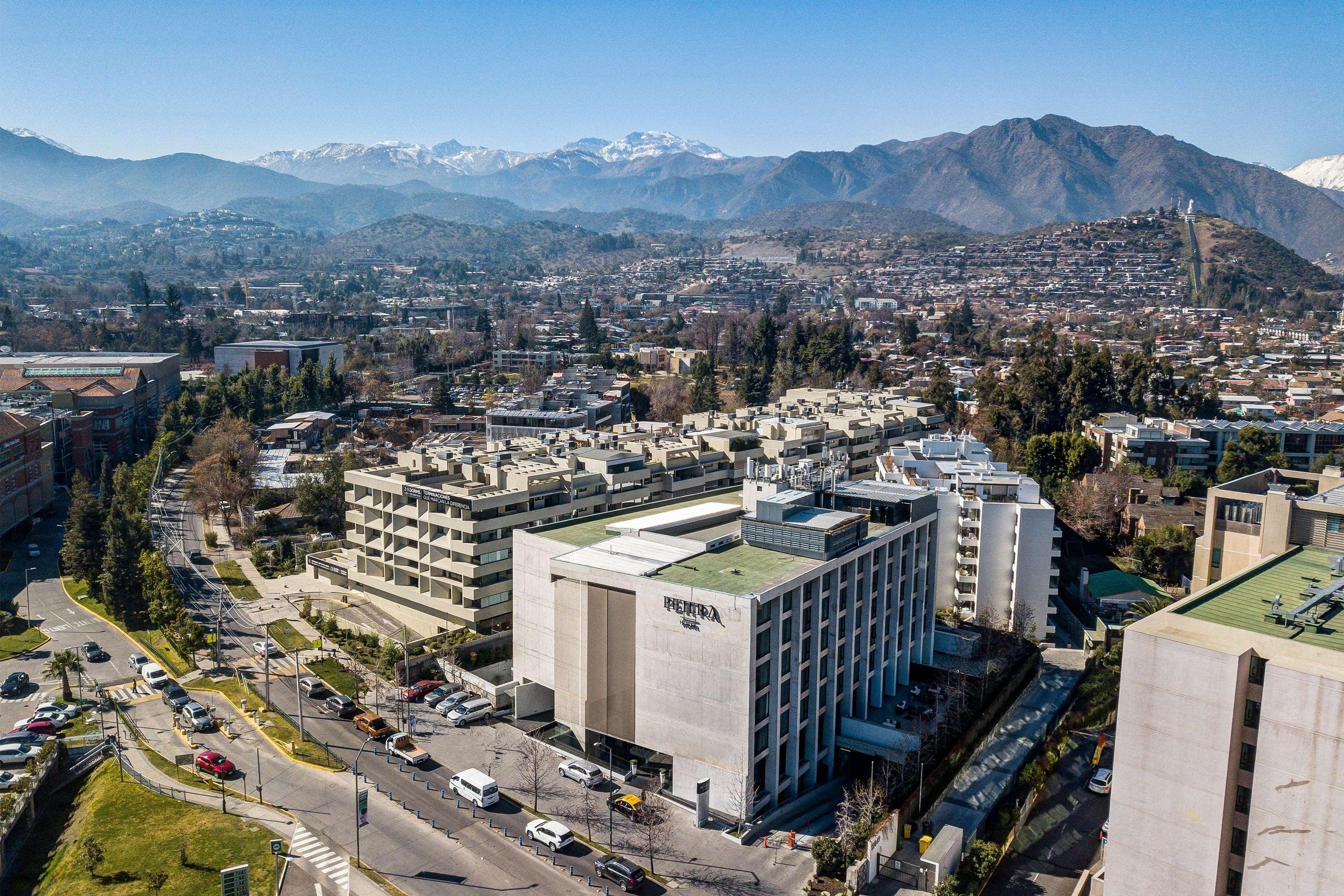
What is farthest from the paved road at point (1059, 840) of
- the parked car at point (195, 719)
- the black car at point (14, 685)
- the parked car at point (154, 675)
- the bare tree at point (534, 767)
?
the black car at point (14, 685)

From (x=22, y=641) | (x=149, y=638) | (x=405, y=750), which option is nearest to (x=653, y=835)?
(x=405, y=750)

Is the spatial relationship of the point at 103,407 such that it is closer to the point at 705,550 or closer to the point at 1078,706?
the point at 705,550

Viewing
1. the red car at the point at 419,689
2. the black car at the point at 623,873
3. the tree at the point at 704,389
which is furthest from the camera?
the tree at the point at 704,389

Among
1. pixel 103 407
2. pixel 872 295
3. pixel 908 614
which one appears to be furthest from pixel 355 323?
pixel 908 614

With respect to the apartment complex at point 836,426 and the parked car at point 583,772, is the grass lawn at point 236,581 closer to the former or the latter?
the parked car at point 583,772

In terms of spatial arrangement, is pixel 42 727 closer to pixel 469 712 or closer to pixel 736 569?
pixel 469 712

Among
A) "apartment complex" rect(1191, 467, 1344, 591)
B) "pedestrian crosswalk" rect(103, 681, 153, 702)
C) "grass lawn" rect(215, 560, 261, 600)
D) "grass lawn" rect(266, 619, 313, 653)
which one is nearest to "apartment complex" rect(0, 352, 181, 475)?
"grass lawn" rect(215, 560, 261, 600)
